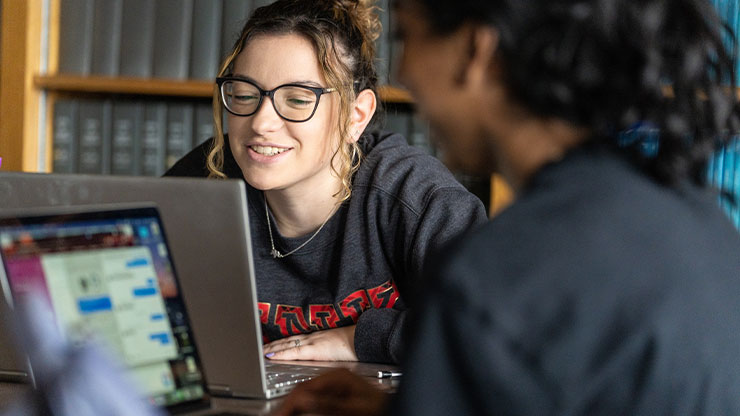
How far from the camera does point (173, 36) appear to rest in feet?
6.79

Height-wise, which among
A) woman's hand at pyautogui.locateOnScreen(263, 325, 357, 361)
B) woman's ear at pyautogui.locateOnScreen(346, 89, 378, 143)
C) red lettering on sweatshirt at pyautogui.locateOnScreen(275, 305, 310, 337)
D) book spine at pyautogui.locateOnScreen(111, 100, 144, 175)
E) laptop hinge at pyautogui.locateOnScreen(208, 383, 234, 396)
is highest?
woman's ear at pyautogui.locateOnScreen(346, 89, 378, 143)

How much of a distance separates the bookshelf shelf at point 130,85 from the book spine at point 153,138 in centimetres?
5

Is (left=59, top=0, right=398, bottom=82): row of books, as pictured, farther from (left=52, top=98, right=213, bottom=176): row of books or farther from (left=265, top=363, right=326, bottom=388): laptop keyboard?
(left=265, top=363, right=326, bottom=388): laptop keyboard

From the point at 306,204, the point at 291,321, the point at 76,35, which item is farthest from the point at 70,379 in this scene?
the point at 76,35

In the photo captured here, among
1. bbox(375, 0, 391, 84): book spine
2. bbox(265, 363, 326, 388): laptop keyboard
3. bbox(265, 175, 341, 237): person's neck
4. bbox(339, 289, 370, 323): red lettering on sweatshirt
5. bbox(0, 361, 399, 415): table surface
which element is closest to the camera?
bbox(0, 361, 399, 415): table surface

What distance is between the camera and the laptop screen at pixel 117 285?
0.78 metres

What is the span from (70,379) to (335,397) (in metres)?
0.26

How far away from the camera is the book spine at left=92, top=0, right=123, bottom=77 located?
82.1 inches

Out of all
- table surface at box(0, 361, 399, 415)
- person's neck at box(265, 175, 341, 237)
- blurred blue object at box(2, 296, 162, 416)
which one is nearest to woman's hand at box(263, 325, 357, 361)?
table surface at box(0, 361, 399, 415)

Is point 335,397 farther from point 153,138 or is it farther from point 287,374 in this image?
point 153,138

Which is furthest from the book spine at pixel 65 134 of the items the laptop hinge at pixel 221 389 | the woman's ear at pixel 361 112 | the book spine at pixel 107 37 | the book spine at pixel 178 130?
the laptop hinge at pixel 221 389

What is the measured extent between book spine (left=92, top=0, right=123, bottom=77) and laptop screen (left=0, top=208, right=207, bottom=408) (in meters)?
1.36

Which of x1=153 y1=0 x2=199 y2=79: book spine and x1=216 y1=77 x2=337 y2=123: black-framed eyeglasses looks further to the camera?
x1=153 y1=0 x2=199 y2=79: book spine

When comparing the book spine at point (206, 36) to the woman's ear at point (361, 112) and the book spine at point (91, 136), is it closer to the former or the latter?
the book spine at point (91, 136)
